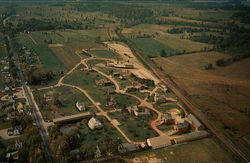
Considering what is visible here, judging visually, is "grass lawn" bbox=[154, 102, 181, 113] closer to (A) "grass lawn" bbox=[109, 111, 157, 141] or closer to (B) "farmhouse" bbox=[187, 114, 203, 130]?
(A) "grass lawn" bbox=[109, 111, 157, 141]

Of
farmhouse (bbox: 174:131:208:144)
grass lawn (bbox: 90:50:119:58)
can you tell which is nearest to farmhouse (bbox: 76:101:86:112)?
farmhouse (bbox: 174:131:208:144)

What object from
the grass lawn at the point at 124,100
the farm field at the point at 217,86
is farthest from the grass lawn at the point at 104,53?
the grass lawn at the point at 124,100

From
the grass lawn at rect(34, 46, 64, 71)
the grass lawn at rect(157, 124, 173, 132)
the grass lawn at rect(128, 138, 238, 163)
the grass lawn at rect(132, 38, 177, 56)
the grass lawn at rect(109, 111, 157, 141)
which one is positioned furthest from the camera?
the grass lawn at rect(132, 38, 177, 56)

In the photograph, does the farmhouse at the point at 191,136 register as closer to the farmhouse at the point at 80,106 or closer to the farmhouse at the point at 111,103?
the farmhouse at the point at 111,103

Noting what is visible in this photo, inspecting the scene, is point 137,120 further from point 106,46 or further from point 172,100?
point 106,46

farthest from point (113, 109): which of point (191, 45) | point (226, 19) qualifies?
point (226, 19)

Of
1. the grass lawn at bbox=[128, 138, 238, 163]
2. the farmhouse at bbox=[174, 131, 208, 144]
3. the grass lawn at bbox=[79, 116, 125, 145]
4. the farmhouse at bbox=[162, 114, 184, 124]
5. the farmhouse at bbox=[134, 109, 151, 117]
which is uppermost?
the farmhouse at bbox=[134, 109, 151, 117]
